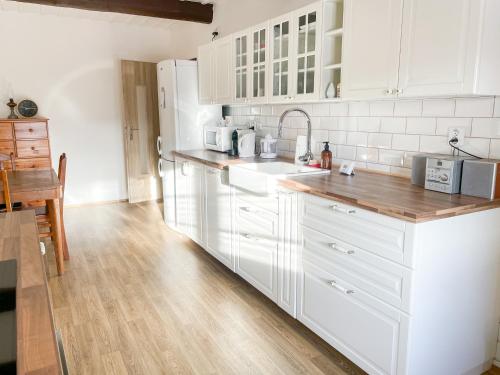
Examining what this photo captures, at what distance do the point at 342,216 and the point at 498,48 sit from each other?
0.99 meters

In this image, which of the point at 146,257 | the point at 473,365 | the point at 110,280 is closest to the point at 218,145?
the point at 146,257

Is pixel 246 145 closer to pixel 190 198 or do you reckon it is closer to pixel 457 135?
pixel 190 198

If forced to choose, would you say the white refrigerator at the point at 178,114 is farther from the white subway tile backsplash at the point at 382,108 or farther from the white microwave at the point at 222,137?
the white subway tile backsplash at the point at 382,108

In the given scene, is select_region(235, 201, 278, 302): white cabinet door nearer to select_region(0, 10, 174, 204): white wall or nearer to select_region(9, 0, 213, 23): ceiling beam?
select_region(9, 0, 213, 23): ceiling beam

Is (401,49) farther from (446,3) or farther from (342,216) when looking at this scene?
(342,216)

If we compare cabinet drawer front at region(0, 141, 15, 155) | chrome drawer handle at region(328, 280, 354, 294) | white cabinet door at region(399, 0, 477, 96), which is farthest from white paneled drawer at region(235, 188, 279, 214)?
cabinet drawer front at region(0, 141, 15, 155)

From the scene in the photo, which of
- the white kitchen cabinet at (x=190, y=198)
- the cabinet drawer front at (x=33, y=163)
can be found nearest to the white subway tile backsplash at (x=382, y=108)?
the white kitchen cabinet at (x=190, y=198)

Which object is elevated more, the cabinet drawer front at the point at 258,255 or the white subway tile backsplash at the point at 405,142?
the white subway tile backsplash at the point at 405,142

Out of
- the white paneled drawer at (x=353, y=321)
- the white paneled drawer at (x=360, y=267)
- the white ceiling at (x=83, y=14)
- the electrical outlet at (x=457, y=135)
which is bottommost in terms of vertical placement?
the white paneled drawer at (x=353, y=321)

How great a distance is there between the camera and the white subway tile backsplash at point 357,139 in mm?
2656

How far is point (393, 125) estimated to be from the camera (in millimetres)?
2436

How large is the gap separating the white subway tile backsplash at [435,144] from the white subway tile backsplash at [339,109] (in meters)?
0.65

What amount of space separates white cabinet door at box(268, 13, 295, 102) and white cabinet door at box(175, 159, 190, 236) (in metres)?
1.23

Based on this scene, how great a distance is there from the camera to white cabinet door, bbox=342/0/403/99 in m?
1.98
